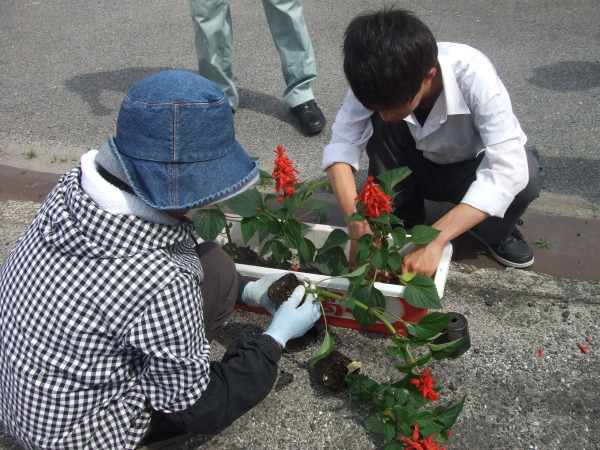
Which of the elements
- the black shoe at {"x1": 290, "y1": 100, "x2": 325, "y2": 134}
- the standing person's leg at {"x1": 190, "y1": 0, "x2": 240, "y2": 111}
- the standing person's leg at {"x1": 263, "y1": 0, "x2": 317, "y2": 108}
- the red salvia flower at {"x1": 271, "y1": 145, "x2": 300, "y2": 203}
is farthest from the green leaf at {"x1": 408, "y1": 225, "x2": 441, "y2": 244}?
the standing person's leg at {"x1": 190, "y1": 0, "x2": 240, "y2": 111}

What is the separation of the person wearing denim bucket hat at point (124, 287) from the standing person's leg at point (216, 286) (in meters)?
0.32

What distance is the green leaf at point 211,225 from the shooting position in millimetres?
2020

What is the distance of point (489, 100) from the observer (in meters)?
1.97

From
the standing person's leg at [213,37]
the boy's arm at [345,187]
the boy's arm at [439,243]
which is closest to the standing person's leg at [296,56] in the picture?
the standing person's leg at [213,37]

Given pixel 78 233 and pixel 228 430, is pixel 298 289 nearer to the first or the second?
pixel 228 430

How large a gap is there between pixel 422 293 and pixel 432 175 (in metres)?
0.68

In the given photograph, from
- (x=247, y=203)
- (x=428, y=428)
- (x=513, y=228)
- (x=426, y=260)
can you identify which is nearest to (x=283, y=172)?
(x=247, y=203)

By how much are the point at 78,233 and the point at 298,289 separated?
0.74 m

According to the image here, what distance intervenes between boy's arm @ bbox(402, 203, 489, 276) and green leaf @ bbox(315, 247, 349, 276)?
8.3 inches

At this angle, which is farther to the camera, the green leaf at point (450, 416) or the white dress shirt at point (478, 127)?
the white dress shirt at point (478, 127)

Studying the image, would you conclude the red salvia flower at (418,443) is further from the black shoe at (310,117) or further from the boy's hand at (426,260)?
the black shoe at (310,117)

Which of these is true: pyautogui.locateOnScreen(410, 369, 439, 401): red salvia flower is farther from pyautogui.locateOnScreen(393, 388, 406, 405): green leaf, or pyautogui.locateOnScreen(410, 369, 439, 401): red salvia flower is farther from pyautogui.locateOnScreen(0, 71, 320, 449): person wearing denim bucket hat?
pyautogui.locateOnScreen(0, 71, 320, 449): person wearing denim bucket hat

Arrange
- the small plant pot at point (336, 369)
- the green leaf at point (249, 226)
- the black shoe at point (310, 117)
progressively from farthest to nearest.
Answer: the black shoe at point (310, 117)
the green leaf at point (249, 226)
the small plant pot at point (336, 369)

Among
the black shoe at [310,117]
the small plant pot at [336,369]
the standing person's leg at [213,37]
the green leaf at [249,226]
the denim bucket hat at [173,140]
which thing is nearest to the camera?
the denim bucket hat at [173,140]
